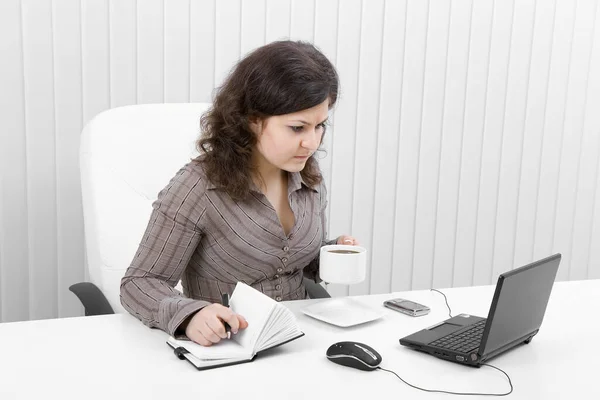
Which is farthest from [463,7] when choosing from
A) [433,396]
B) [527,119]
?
[433,396]

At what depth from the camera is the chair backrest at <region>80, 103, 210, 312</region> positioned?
1935mm

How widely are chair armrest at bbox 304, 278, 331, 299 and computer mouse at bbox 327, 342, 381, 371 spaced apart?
0.50 metres

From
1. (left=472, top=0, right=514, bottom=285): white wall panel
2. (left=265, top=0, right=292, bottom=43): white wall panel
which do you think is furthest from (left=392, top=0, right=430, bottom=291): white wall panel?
(left=265, top=0, right=292, bottom=43): white wall panel

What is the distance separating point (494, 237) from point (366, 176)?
69 cm

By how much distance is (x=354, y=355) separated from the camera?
4.27 ft

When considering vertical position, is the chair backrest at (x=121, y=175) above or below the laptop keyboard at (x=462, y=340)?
above

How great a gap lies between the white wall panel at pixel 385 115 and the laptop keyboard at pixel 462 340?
128 centimetres

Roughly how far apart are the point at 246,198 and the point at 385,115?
1333mm

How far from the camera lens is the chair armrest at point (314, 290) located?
1838 mm

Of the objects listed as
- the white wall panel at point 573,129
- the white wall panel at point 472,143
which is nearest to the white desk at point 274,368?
the white wall panel at point 472,143

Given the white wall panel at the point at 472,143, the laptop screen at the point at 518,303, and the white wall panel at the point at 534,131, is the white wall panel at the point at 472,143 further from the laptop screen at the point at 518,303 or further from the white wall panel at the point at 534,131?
the laptop screen at the point at 518,303

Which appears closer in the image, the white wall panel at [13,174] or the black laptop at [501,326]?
the black laptop at [501,326]

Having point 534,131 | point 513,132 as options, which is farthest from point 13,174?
point 534,131

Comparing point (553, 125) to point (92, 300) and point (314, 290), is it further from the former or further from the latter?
point (92, 300)
